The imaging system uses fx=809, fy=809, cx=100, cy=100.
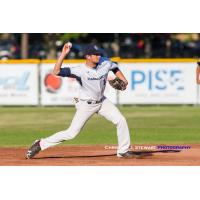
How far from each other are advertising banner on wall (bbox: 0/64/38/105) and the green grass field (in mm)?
410

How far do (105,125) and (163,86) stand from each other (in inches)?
258

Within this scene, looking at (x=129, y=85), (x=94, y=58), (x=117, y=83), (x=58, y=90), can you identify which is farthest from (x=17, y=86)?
(x=94, y=58)

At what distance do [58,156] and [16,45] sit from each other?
42.2 meters

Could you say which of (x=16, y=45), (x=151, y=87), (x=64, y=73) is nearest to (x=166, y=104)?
(x=151, y=87)

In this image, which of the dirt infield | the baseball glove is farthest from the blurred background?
the baseball glove

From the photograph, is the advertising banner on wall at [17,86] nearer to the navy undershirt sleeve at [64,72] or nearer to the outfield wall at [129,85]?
the outfield wall at [129,85]

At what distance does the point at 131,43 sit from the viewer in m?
59.5

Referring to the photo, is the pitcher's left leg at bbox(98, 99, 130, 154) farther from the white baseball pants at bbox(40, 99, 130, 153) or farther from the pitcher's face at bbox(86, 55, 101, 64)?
the pitcher's face at bbox(86, 55, 101, 64)

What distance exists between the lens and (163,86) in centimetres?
3028

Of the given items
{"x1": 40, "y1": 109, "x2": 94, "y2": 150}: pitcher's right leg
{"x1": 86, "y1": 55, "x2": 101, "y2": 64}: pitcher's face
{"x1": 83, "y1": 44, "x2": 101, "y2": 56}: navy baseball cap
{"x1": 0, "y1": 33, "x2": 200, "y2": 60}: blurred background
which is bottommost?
{"x1": 40, "y1": 109, "x2": 94, "y2": 150}: pitcher's right leg

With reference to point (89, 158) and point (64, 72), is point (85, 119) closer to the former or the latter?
point (64, 72)

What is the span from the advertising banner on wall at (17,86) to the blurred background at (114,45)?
16974 millimetres

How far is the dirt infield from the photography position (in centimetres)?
1477

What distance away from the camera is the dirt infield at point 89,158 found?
14.8 m
